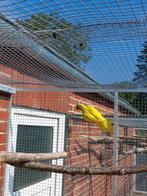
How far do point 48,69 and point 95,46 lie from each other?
575 millimetres

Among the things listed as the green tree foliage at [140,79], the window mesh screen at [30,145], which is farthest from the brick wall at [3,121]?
the green tree foliage at [140,79]

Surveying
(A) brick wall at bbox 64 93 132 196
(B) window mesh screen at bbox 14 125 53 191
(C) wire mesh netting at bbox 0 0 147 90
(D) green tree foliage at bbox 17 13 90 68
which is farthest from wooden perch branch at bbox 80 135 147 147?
(D) green tree foliage at bbox 17 13 90 68

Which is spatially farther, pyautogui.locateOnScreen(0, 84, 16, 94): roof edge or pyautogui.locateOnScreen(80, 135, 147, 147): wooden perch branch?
pyautogui.locateOnScreen(80, 135, 147, 147): wooden perch branch

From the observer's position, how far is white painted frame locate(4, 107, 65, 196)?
2.49 m

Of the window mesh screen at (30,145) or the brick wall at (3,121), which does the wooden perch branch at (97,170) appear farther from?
the window mesh screen at (30,145)

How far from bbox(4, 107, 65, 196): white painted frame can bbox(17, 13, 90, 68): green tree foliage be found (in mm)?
892

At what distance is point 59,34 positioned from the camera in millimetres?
1546

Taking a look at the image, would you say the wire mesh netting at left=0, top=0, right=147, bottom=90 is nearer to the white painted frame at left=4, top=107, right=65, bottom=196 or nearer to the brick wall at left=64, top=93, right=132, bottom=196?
the white painted frame at left=4, top=107, right=65, bottom=196

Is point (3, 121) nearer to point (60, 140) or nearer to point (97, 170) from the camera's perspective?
point (60, 140)

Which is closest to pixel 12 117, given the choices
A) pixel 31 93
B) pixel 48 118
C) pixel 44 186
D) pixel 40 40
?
pixel 31 93

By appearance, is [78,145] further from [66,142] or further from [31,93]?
[31,93]

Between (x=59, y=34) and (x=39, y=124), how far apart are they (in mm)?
1378

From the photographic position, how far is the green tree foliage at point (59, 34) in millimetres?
1411

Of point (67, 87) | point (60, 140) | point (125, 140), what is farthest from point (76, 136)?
point (67, 87)
